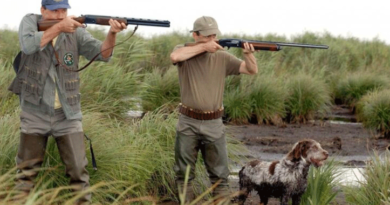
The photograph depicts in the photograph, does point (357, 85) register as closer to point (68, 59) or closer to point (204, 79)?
point (204, 79)

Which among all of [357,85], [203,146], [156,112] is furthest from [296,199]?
[357,85]

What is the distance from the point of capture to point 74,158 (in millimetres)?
7082

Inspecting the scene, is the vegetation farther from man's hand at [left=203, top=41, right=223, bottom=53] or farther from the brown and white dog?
man's hand at [left=203, top=41, right=223, bottom=53]

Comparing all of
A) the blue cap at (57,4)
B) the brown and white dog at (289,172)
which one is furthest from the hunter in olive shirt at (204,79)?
the blue cap at (57,4)

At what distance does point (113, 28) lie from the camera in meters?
7.06

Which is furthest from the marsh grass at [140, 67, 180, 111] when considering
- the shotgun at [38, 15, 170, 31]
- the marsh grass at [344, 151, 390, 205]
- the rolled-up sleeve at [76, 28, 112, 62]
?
the rolled-up sleeve at [76, 28, 112, 62]

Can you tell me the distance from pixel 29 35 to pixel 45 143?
1002 millimetres

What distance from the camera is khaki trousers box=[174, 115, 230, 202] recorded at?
766cm

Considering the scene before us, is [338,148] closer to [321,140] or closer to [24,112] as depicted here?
[321,140]

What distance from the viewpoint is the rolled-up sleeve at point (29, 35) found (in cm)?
673

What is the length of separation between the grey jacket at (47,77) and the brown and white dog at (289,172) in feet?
6.78

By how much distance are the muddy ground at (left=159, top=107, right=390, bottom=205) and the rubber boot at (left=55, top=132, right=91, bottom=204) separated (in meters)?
5.58

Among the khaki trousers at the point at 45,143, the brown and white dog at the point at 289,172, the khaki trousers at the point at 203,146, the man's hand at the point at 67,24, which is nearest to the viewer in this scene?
the man's hand at the point at 67,24

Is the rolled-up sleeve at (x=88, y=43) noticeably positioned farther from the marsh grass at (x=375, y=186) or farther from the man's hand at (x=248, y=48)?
the marsh grass at (x=375, y=186)
